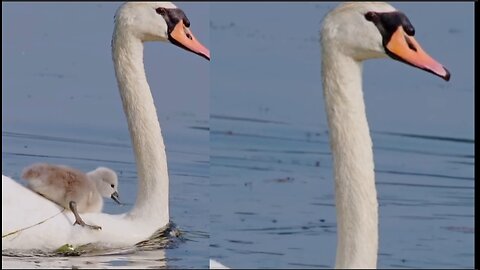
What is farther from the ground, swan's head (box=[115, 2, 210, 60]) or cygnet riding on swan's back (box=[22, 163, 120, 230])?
swan's head (box=[115, 2, 210, 60])

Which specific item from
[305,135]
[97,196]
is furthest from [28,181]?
[305,135]

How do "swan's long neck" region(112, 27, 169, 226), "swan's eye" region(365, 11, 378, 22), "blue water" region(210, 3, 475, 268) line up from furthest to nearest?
1. "blue water" region(210, 3, 475, 268)
2. "swan's long neck" region(112, 27, 169, 226)
3. "swan's eye" region(365, 11, 378, 22)

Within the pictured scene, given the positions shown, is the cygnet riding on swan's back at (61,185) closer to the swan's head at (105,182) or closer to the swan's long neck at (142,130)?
the swan's head at (105,182)

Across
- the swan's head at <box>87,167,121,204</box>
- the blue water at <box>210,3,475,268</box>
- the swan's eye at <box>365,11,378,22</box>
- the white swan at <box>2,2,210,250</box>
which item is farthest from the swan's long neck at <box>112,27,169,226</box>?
the swan's eye at <box>365,11,378,22</box>

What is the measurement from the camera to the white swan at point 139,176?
8.26 m

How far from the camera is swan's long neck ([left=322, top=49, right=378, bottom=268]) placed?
678 centimetres

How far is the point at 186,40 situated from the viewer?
8.48 meters

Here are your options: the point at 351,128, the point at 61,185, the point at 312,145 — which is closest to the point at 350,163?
the point at 351,128

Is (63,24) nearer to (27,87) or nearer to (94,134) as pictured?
(27,87)

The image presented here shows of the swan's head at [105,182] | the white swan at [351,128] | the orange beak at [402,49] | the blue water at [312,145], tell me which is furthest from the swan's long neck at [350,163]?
the swan's head at [105,182]

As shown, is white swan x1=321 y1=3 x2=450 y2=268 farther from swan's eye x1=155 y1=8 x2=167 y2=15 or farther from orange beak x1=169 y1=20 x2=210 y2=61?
swan's eye x1=155 y1=8 x2=167 y2=15

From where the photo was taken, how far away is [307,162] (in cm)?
1158

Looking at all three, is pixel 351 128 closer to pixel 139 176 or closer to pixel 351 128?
pixel 351 128

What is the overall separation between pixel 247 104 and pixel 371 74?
1395mm
